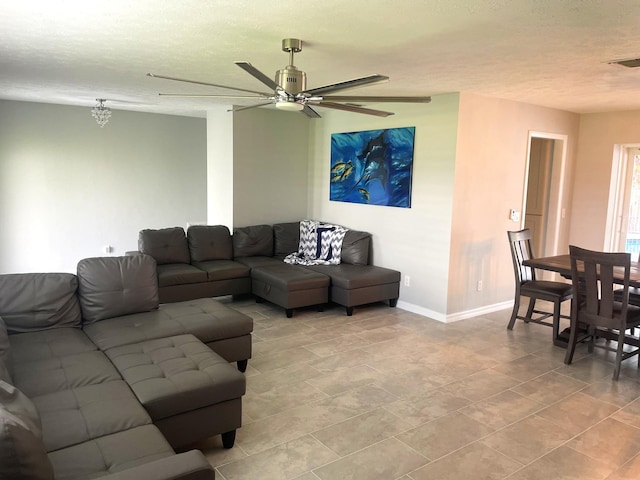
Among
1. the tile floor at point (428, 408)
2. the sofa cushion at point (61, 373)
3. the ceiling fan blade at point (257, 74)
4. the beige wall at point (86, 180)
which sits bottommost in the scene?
the tile floor at point (428, 408)

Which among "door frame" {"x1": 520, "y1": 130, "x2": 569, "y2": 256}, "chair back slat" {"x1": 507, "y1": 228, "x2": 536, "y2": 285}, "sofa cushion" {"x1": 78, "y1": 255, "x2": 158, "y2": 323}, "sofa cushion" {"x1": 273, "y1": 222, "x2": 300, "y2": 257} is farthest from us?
"sofa cushion" {"x1": 273, "y1": 222, "x2": 300, "y2": 257}

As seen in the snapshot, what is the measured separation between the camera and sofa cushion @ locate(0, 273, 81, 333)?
3.07 meters

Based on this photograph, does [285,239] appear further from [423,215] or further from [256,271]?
[423,215]

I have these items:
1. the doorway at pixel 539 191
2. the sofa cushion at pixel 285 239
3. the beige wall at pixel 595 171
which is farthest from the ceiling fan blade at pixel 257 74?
the beige wall at pixel 595 171

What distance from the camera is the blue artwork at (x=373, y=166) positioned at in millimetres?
5379

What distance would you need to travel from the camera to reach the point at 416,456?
2.69 m

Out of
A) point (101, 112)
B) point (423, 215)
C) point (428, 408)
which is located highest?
point (101, 112)

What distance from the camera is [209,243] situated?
5883 millimetres

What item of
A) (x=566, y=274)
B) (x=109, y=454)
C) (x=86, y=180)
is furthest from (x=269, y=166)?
(x=109, y=454)

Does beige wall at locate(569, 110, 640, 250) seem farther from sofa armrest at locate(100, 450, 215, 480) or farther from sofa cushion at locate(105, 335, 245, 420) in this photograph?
sofa armrest at locate(100, 450, 215, 480)

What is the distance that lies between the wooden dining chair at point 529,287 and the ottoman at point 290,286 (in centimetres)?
Answer: 199

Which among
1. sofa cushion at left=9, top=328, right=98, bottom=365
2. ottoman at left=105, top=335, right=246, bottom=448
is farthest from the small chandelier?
ottoman at left=105, top=335, right=246, bottom=448

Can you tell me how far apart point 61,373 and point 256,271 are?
10.2 ft

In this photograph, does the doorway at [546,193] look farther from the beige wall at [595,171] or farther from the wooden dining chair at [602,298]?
the wooden dining chair at [602,298]
